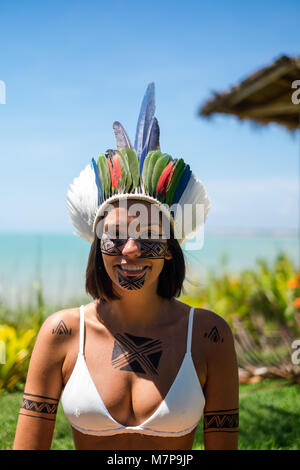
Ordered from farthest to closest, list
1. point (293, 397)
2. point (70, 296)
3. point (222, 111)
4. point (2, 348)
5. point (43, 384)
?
1. point (70, 296)
2. point (222, 111)
3. point (293, 397)
4. point (2, 348)
5. point (43, 384)

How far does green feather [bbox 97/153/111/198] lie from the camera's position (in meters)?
2.09

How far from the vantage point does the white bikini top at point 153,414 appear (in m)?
1.89

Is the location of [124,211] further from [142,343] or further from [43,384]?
[43,384]

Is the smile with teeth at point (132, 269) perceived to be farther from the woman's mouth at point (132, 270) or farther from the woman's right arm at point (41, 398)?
the woman's right arm at point (41, 398)

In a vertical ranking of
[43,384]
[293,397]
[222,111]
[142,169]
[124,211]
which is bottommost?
[293,397]

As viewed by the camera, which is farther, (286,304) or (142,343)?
(286,304)

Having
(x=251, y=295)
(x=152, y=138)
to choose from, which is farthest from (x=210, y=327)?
(x=251, y=295)

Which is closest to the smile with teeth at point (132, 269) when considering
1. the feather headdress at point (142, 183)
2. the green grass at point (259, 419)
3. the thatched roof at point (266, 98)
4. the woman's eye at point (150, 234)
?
the woman's eye at point (150, 234)

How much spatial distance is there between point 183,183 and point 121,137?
1.16 feet

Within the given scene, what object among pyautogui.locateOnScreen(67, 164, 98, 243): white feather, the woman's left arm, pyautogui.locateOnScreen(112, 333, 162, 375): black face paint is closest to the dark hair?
pyautogui.locateOnScreen(67, 164, 98, 243): white feather

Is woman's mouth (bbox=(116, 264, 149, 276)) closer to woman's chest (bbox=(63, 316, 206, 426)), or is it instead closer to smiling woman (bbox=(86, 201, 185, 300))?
smiling woman (bbox=(86, 201, 185, 300))

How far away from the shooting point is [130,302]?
212cm

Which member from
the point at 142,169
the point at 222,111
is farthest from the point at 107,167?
the point at 222,111
